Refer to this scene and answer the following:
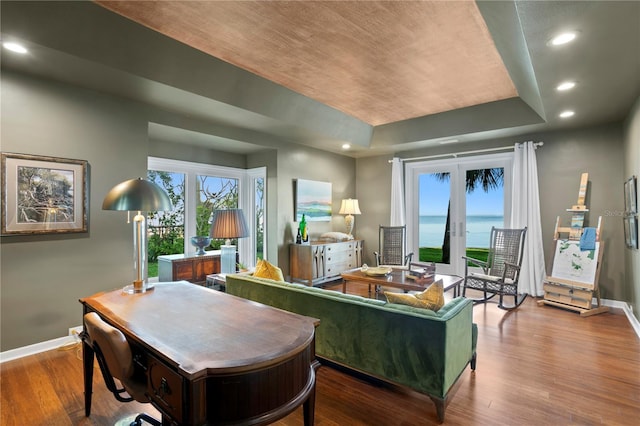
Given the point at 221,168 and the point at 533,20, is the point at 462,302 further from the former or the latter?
the point at 221,168

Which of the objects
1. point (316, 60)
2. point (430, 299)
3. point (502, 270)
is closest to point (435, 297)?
point (430, 299)

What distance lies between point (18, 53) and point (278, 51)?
2.14 metres

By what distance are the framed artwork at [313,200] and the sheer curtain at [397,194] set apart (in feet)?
4.26

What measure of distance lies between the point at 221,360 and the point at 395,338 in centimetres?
132

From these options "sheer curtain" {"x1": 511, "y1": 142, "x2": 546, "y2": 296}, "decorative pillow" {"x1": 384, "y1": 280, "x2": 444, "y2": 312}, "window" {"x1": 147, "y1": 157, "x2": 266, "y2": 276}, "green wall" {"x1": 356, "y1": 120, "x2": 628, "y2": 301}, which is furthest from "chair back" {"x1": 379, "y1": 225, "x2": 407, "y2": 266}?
"decorative pillow" {"x1": 384, "y1": 280, "x2": 444, "y2": 312}

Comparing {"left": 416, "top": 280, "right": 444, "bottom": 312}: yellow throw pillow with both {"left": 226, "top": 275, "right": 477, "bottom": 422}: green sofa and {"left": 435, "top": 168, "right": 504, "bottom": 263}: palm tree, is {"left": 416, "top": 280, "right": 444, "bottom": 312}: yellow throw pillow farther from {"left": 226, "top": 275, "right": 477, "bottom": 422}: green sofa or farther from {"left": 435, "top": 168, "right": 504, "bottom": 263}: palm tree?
{"left": 435, "top": 168, "right": 504, "bottom": 263}: palm tree

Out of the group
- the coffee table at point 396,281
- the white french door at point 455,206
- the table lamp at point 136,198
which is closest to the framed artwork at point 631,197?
the white french door at point 455,206

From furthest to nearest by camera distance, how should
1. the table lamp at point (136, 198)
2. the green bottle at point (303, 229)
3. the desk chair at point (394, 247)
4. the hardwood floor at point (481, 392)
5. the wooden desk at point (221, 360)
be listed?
the green bottle at point (303, 229), the desk chair at point (394, 247), the hardwood floor at point (481, 392), the table lamp at point (136, 198), the wooden desk at point (221, 360)

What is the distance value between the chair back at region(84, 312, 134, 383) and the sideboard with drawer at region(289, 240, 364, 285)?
400cm

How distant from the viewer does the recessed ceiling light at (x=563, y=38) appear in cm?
226

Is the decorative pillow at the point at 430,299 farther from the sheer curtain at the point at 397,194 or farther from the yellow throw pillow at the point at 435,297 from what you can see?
the sheer curtain at the point at 397,194

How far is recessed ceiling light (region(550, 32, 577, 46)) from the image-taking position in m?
2.26

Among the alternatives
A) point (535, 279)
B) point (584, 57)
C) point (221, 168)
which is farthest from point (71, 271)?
point (535, 279)

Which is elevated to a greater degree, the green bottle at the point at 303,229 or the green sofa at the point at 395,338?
the green bottle at the point at 303,229
